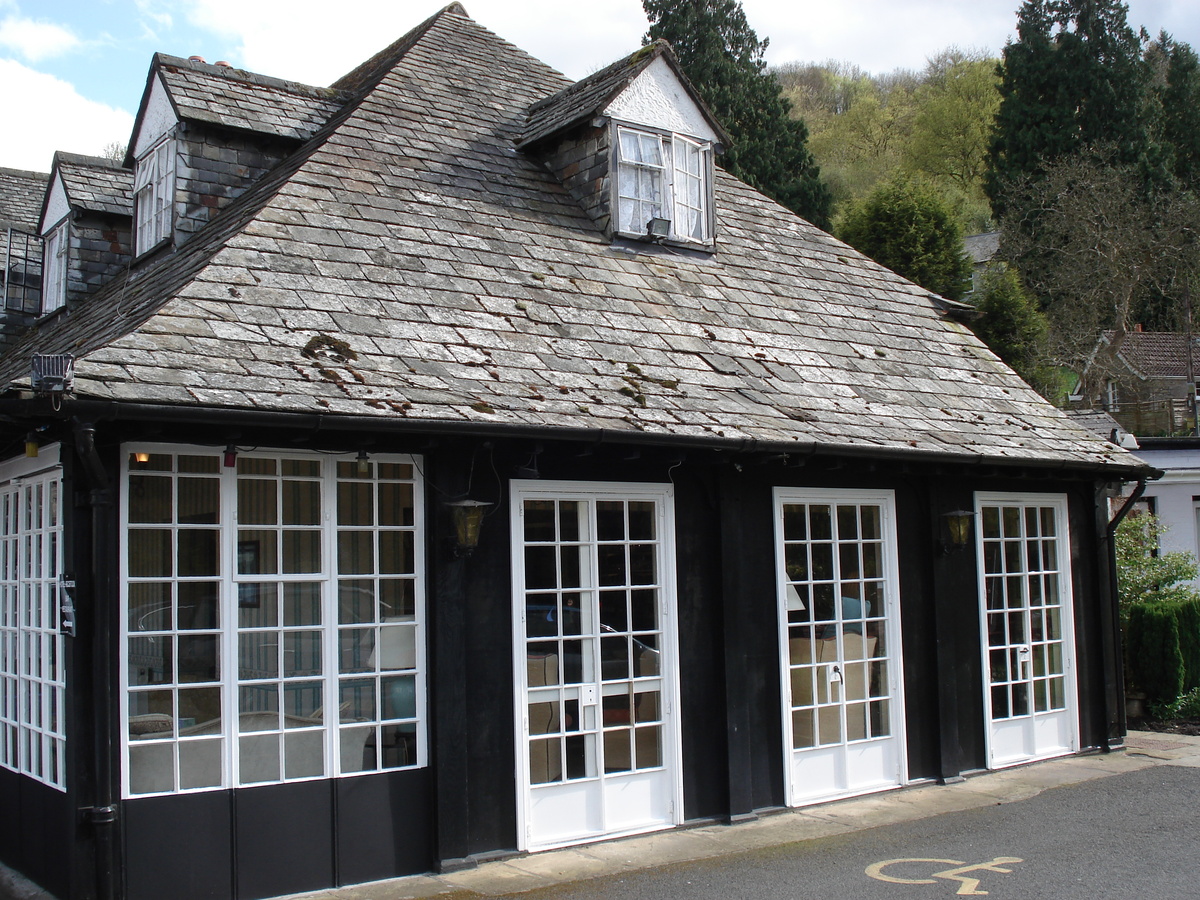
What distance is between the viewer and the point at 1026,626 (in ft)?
35.8

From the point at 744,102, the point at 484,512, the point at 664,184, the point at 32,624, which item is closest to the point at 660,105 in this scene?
the point at 664,184

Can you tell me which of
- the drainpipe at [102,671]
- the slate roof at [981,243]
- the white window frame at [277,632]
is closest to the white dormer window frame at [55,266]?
the white window frame at [277,632]

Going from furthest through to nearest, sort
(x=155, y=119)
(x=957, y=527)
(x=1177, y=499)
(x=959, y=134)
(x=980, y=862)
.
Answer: (x=959, y=134)
(x=1177, y=499)
(x=155, y=119)
(x=957, y=527)
(x=980, y=862)

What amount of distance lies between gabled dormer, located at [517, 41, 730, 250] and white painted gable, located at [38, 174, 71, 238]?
18.6ft

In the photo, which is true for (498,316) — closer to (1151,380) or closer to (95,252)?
(95,252)

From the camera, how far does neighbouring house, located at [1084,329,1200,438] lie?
30.9 m

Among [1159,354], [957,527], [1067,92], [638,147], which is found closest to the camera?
[957,527]

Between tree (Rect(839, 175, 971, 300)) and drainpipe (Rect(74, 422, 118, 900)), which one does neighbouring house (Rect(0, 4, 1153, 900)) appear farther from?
tree (Rect(839, 175, 971, 300))

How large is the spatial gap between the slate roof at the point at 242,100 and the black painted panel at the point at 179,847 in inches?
278

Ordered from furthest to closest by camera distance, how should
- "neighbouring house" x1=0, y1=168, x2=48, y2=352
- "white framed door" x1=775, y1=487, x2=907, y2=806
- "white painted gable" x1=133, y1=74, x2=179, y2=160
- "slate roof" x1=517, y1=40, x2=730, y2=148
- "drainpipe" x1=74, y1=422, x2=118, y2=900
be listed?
1. "neighbouring house" x1=0, y1=168, x2=48, y2=352
2. "white painted gable" x1=133, y1=74, x2=179, y2=160
3. "slate roof" x1=517, y1=40, x2=730, y2=148
4. "white framed door" x1=775, y1=487, x2=907, y2=806
5. "drainpipe" x1=74, y1=422, x2=118, y2=900

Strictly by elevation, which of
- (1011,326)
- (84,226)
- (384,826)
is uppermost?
(1011,326)

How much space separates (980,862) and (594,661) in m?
2.97

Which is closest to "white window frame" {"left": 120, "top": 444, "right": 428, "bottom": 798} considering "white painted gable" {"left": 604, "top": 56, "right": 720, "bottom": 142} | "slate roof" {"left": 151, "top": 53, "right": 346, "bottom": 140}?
"white painted gable" {"left": 604, "top": 56, "right": 720, "bottom": 142}

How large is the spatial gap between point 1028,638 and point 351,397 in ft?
24.7
